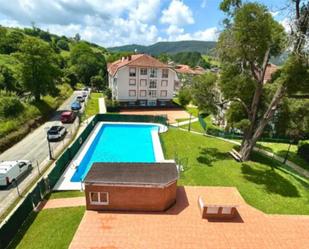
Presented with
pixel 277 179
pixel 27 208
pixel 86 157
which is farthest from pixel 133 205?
pixel 277 179

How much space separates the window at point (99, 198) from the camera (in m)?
14.1

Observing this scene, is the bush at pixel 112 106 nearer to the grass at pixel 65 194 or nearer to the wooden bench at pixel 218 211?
the grass at pixel 65 194

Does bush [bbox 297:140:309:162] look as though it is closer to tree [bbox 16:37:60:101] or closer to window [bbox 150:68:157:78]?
window [bbox 150:68:157:78]

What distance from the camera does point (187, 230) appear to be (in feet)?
42.3

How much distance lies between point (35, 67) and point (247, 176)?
35.2 meters

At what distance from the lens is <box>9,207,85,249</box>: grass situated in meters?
12.0

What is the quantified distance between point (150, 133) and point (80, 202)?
17692 mm

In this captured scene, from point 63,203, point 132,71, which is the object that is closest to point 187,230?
point 63,203

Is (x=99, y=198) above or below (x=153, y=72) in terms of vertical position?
below

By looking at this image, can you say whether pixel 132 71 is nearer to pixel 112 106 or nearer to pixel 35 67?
pixel 112 106

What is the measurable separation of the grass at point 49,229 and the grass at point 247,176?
27.8 ft

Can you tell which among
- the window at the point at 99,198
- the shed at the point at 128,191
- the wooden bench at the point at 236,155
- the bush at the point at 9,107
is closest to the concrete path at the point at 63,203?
the window at the point at 99,198

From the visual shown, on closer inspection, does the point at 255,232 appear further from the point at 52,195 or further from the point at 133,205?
the point at 52,195

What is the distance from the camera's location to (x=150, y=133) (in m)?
32.3
